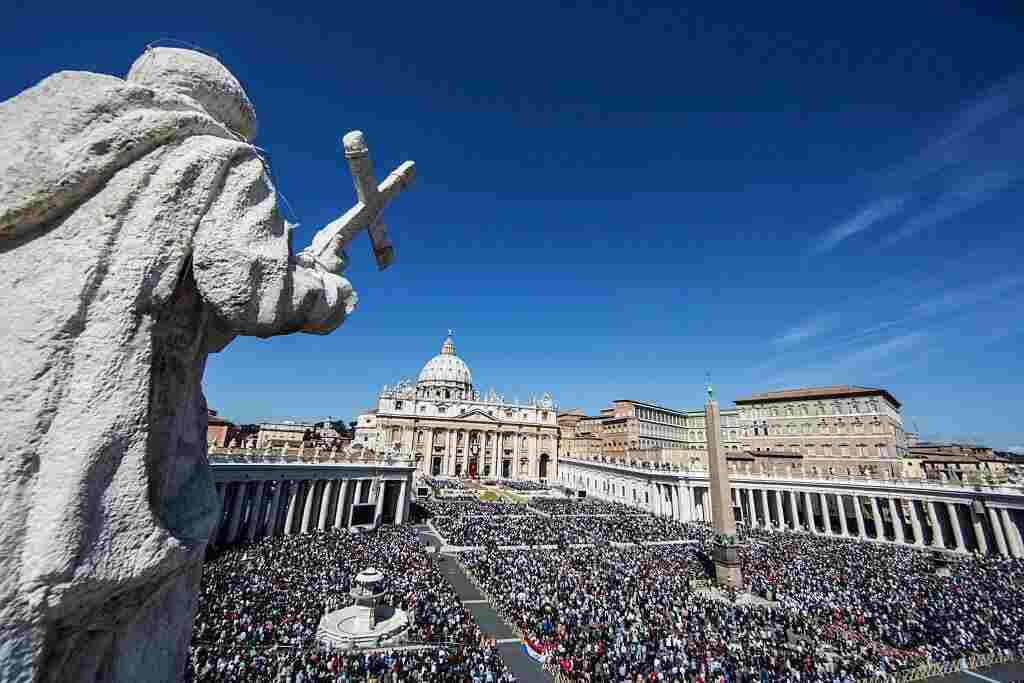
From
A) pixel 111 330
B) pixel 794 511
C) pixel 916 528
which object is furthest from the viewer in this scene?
pixel 794 511

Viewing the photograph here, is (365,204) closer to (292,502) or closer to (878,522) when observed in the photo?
(292,502)

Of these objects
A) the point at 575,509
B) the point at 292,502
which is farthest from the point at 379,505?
the point at 575,509

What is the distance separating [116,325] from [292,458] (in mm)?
35954

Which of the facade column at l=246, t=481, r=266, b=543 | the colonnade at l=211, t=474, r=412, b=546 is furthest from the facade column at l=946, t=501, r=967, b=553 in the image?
the facade column at l=246, t=481, r=266, b=543

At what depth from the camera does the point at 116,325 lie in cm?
218

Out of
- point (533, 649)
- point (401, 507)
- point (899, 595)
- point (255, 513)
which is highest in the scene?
point (401, 507)

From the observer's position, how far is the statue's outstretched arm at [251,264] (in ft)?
8.15

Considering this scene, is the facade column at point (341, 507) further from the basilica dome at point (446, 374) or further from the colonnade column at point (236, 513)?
the basilica dome at point (446, 374)

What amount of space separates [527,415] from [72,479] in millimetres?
88748

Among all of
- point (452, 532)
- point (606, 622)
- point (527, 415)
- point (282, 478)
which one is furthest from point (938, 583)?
point (527, 415)

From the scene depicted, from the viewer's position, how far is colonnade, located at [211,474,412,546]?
2809cm

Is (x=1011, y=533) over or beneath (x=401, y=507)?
over

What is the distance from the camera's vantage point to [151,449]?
2.46 meters

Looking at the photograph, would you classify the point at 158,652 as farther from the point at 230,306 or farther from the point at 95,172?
the point at 95,172
